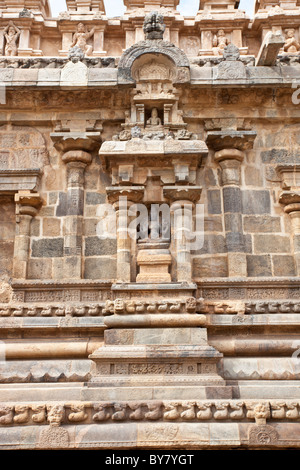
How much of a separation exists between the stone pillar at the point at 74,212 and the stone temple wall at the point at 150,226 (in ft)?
0.08

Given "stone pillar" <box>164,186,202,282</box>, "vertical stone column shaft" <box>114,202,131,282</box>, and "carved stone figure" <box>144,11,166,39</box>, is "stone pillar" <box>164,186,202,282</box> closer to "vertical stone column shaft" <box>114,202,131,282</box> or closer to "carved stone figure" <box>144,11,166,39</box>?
"vertical stone column shaft" <box>114,202,131,282</box>

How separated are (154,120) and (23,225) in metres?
2.68

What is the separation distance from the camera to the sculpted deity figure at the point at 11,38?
10211mm

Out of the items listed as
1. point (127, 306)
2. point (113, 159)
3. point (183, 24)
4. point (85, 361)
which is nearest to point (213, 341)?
point (127, 306)

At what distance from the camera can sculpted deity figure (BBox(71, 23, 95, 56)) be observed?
401 inches

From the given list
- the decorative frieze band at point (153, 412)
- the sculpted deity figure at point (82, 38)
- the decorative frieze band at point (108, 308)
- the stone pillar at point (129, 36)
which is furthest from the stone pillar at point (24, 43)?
the decorative frieze band at point (153, 412)

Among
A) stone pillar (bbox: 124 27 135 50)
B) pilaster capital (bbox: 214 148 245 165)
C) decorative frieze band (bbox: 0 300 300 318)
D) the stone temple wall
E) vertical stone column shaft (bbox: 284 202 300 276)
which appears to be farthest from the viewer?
stone pillar (bbox: 124 27 135 50)

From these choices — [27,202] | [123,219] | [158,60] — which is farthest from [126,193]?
[158,60]

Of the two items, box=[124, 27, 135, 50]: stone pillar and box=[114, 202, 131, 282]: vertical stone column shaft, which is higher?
box=[124, 27, 135, 50]: stone pillar

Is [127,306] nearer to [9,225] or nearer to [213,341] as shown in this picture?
[213,341]

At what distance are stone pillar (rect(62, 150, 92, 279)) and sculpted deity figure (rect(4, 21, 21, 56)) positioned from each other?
4715 millimetres

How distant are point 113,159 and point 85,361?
2946mm

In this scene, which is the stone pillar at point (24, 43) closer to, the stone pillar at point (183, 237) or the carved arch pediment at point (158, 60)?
the carved arch pediment at point (158, 60)

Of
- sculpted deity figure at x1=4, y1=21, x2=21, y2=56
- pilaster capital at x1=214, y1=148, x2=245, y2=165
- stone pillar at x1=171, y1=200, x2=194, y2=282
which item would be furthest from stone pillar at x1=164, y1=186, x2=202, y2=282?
sculpted deity figure at x1=4, y1=21, x2=21, y2=56
